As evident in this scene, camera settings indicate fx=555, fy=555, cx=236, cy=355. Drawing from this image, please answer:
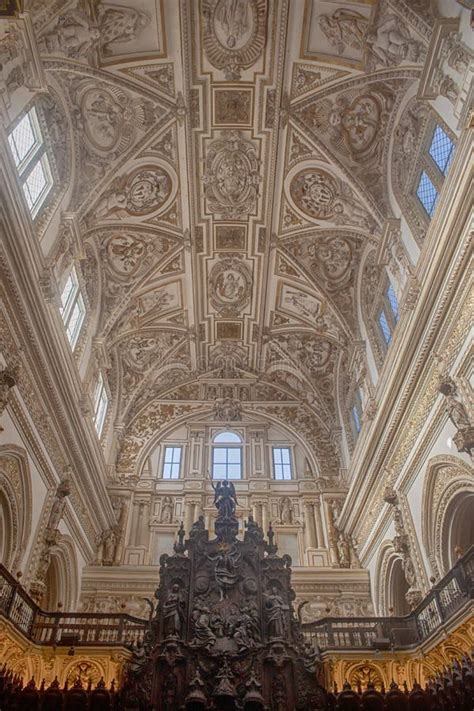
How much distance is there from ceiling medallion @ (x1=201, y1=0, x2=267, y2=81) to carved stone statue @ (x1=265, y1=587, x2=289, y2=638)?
13341 mm

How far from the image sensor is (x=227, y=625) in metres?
12.4

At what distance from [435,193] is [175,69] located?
7520mm

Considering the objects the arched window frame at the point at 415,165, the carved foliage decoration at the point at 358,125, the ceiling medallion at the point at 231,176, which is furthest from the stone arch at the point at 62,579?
the carved foliage decoration at the point at 358,125

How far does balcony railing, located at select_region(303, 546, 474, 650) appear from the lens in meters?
9.96

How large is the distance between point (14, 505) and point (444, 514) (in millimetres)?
9742

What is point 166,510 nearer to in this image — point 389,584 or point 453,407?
point 389,584

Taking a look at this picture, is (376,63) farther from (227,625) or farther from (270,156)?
(227,625)

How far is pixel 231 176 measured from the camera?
56.5ft

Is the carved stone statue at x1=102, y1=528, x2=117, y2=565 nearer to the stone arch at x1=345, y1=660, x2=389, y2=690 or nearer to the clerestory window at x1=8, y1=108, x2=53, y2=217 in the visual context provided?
the stone arch at x1=345, y1=660, x2=389, y2=690

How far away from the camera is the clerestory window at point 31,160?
12.7 metres

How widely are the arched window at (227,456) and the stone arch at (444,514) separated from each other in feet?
31.3

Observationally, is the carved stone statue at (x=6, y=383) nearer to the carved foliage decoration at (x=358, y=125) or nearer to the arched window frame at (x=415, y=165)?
the arched window frame at (x=415, y=165)

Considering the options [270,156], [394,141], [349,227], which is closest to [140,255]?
[270,156]

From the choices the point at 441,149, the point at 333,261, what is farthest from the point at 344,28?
the point at 333,261
